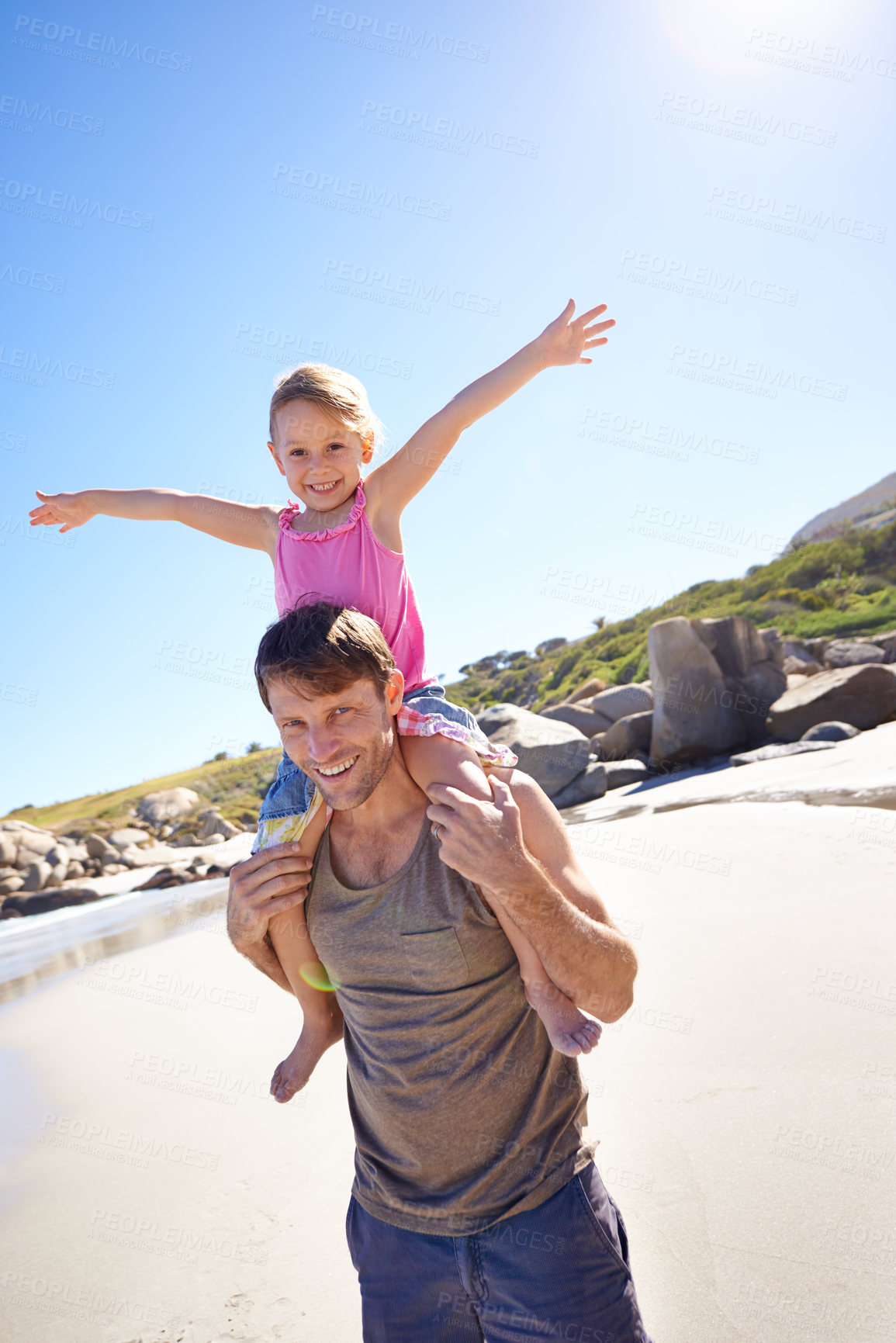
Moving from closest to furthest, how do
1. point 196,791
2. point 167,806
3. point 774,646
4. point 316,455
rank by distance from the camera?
1. point 316,455
2. point 774,646
3. point 167,806
4. point 196,791

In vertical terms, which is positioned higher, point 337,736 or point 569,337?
point 569,337

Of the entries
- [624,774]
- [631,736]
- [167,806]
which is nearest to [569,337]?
[624,774]

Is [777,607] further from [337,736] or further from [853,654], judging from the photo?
[337,736]

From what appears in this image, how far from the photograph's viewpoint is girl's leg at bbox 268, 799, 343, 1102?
2041mm

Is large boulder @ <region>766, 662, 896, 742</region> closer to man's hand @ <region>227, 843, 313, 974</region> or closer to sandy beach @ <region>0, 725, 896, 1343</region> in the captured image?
sandy beach @ <region>0, 725, 896, 1343</region>

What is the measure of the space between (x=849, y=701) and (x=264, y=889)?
13.5m

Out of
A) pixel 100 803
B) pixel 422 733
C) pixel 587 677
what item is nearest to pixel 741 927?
pixel 422 733

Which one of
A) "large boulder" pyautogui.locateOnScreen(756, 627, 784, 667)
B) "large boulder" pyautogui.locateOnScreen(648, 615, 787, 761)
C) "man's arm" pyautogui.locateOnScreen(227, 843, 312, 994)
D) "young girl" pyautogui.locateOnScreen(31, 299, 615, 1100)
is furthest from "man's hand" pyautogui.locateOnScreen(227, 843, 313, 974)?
"large boulder" pyautogui.locateOnScreen(756, 627, 784, 667)

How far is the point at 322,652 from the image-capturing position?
1831 mm

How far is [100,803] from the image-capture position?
4650 centimetres

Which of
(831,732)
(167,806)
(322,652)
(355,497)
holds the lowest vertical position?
(167,806)

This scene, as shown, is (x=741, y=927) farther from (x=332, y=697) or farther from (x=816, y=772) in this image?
(x=816, y=772)

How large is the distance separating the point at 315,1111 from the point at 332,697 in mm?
3047

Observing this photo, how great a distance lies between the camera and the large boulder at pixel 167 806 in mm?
38469
